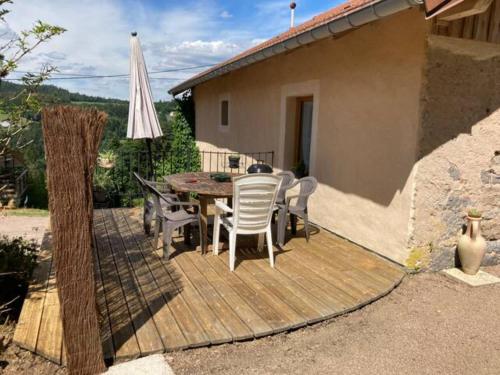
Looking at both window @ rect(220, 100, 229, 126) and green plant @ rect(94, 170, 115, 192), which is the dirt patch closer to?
window @ rect(220, 100, 229, 126)

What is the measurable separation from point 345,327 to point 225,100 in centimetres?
748

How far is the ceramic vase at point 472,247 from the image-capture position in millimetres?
3814

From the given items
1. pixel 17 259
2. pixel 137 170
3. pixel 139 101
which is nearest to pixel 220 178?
pixel 139 101

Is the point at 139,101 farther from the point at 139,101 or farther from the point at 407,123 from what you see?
the point at 407,123

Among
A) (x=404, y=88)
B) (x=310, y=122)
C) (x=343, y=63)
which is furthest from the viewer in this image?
(x=310, y=122)

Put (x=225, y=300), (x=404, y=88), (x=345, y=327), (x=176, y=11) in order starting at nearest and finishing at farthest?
(x=345, y=327) → (x=225, y=300) → (x=404, y=88) → (x=176, y=11)

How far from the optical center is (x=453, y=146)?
3.81 metres

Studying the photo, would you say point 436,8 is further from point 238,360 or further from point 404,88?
point 238,360

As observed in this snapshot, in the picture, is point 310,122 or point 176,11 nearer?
point 310,122

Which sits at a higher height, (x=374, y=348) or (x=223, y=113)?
(x=223, y=113)

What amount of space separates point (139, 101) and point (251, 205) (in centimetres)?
274

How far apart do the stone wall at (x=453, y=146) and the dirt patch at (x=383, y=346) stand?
83 centimetres

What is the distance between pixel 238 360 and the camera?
2.40 metres

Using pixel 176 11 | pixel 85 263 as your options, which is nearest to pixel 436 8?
pixel 85 263
